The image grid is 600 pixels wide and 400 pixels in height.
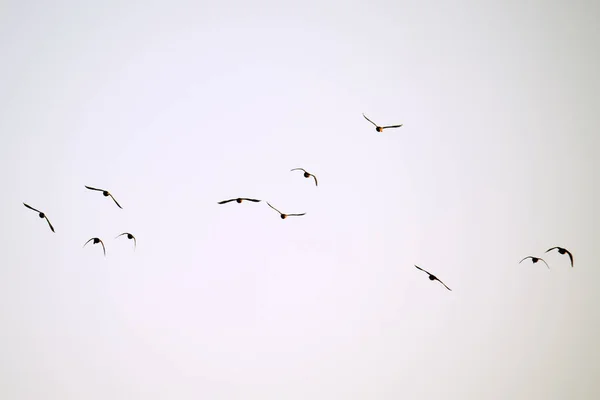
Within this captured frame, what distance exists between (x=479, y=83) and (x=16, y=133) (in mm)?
4895

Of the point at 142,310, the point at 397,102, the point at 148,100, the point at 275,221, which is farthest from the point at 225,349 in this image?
the point at 397,102

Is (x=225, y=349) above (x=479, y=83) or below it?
below

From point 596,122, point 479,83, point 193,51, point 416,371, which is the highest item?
point 193,51

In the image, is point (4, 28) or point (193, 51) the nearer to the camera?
point (4, 28)

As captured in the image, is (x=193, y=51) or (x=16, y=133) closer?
(x=16, y=133)

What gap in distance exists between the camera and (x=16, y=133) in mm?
5945

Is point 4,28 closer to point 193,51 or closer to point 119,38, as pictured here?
point 119,38

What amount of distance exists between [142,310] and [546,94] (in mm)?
4904

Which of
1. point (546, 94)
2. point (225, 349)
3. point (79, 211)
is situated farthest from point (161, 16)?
point (546, 94)

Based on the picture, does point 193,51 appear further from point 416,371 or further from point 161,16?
point 416,371

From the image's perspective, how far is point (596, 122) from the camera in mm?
6258

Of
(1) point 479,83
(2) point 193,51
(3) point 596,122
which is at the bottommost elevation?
(3) point 596,122

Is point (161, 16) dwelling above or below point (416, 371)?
above

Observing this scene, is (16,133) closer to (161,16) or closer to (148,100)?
(148,100)
